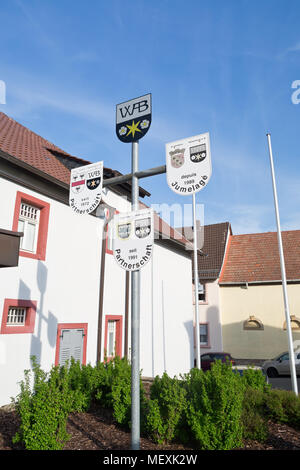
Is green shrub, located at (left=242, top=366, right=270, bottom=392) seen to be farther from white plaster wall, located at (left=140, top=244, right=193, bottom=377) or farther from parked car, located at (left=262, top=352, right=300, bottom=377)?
parked car, located at (left=262, top=352, right=300, bottom=377)

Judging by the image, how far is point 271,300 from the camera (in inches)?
1021

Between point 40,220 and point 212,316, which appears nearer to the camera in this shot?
point 40,220

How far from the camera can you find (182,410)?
611 centimetres

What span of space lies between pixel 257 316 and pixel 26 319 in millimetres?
20680

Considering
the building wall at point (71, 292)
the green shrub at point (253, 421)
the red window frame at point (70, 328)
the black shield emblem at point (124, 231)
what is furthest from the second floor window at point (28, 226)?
the green shrub at point (253, 421)

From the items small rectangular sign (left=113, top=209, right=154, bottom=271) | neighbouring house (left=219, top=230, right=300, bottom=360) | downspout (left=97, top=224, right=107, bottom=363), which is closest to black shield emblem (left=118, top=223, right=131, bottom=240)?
small rectangular sign (left=113, top=209, right=154, bottom=271)

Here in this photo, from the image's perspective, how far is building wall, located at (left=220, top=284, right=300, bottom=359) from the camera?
82.1 feet

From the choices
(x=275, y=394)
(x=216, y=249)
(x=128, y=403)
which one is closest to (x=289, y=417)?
(x=275, y=394)

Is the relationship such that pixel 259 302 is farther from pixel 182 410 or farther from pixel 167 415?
pixel 167 415

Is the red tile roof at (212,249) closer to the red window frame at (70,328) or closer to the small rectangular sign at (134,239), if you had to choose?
the red window frame at (70,328)

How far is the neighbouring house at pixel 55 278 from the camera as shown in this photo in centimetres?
898

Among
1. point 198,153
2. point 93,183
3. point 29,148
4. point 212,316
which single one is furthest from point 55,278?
point 212,316

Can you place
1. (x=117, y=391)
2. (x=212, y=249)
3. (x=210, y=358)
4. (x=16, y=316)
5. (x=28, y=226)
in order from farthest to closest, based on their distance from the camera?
(x=212, y=249) → (x=210, y=358) → (x=28, y=226) → (x=16, y=316) → (x=117, y=391)
